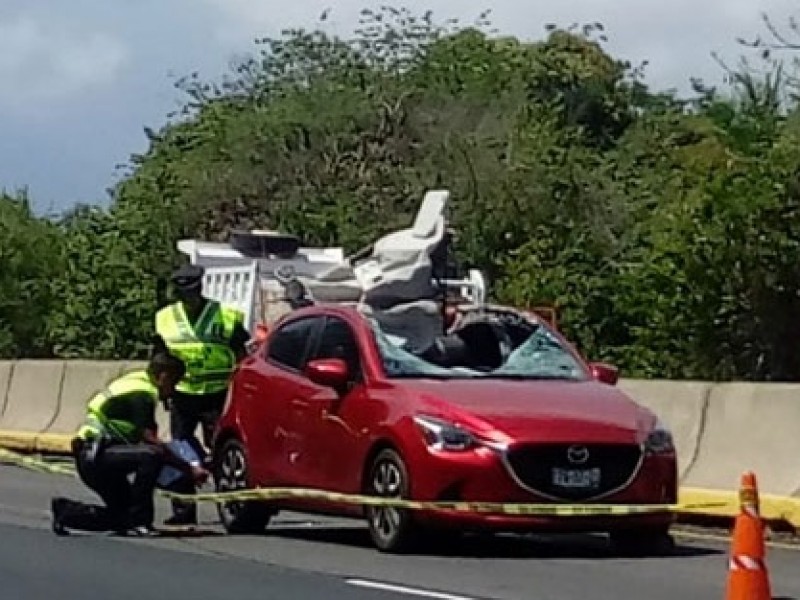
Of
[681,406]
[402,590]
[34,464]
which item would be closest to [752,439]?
[681,406]

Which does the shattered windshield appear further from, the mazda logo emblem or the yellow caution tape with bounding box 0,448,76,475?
the yellow caution tape with bounding box 0,448,76,475

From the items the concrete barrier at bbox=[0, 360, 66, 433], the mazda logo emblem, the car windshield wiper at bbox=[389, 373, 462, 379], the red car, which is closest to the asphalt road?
the red car

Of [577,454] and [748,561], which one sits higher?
[577,454]

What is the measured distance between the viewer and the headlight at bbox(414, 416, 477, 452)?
14.8 meters

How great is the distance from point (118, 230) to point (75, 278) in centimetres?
118

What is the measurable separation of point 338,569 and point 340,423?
1498 millimetres

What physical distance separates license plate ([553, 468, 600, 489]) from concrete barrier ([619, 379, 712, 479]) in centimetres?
408

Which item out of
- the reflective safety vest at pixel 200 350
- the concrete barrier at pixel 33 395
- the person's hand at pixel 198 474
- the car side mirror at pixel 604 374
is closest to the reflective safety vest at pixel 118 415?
the person's hand at pixel 198 474

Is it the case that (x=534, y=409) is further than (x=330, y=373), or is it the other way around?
(x=330, y=373)

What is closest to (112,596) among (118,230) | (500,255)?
(500,255)

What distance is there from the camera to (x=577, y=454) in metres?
14.8

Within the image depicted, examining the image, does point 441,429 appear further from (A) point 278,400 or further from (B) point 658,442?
(A) point 278,400

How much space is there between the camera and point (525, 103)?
128 feet

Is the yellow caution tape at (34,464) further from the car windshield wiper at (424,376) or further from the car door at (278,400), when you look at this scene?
the car windshield wiper at (424,376)
